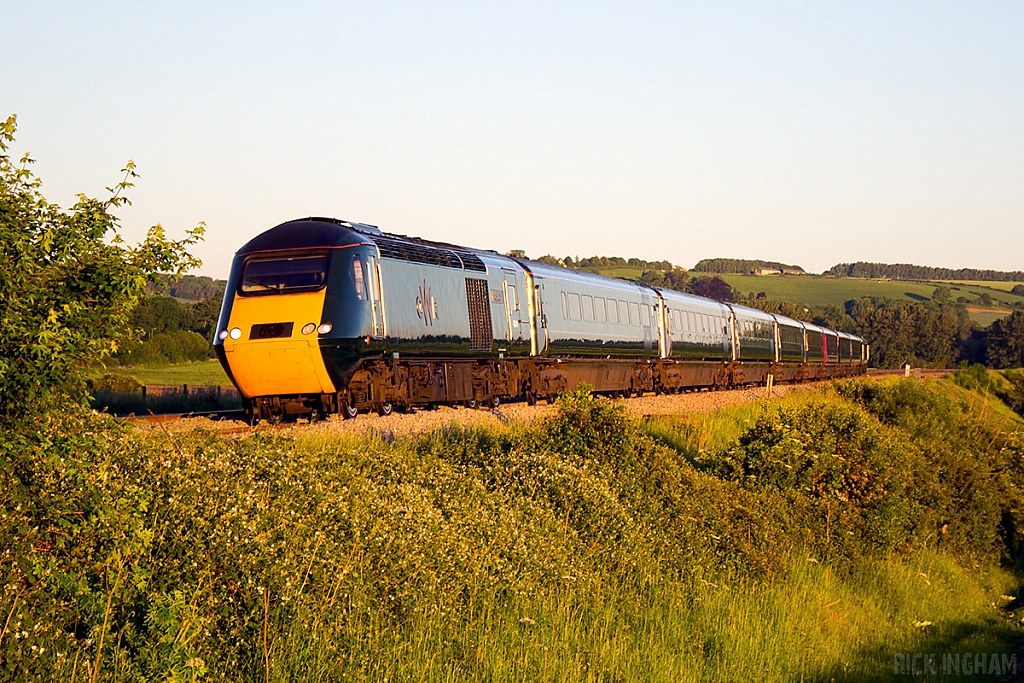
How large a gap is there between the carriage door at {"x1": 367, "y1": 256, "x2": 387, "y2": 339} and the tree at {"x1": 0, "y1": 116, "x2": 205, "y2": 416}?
450 inches

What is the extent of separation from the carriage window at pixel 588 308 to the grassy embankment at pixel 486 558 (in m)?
11.8

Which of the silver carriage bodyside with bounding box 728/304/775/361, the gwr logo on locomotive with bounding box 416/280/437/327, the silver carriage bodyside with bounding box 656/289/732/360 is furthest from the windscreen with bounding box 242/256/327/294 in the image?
the silver carriage bodyside with bounding box 728/304/775/361

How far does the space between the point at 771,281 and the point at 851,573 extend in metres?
162

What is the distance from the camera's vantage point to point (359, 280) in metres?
17.7

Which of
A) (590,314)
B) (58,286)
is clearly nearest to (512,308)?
(590,314)

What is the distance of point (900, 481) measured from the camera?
16312 millimetres

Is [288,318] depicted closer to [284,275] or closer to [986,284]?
[284,275]

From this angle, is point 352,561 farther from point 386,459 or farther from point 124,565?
point 386,459

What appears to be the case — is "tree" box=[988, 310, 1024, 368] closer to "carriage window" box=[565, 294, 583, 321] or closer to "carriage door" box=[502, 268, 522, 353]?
"carriage window" box=[565, 294, 583, 321]

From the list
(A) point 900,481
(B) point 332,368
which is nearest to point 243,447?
(B) point 332,368

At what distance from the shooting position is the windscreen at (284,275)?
694 inches

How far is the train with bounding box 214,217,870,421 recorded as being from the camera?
17.4 meters

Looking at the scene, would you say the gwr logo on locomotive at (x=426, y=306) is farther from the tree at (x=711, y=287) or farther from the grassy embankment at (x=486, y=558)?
the tree at (x=711, y=287)

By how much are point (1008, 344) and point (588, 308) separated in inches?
3965
